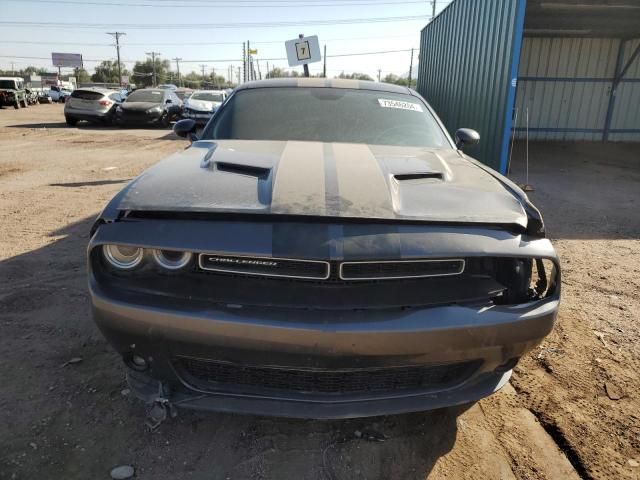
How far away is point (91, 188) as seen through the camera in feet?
23.8

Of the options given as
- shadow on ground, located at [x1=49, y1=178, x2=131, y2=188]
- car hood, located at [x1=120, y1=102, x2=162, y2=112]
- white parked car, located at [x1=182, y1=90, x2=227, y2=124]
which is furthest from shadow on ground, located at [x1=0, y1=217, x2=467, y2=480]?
car hood, located at [x1=120, y1=102, x2=162, y2=112]

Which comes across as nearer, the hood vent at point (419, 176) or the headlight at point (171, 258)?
the headlight at point (171, 258)

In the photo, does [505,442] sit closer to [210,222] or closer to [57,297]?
[210,222]

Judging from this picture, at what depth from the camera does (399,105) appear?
134 inches

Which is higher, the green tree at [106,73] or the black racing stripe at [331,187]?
the green tree at [106,73]

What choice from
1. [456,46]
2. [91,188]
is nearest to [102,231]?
[91,188]

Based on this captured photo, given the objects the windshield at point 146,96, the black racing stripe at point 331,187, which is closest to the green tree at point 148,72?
the windshield at point 146,96

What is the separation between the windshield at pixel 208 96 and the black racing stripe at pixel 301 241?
1662 centimetres

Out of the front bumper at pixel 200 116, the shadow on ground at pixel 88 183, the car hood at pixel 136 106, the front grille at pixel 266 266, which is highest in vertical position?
the front grille at pixel 266 266

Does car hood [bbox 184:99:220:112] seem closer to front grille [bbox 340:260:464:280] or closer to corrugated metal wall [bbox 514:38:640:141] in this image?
corrugated metal wall [bbox 514:38:640:141]

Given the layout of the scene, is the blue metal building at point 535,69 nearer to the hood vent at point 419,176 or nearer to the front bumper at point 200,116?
the hood vent at point 419,176

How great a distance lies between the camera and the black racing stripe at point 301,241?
165 centimetres

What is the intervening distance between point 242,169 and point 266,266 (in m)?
0.67

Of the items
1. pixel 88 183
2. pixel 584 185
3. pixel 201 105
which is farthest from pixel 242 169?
pixel 201 105
